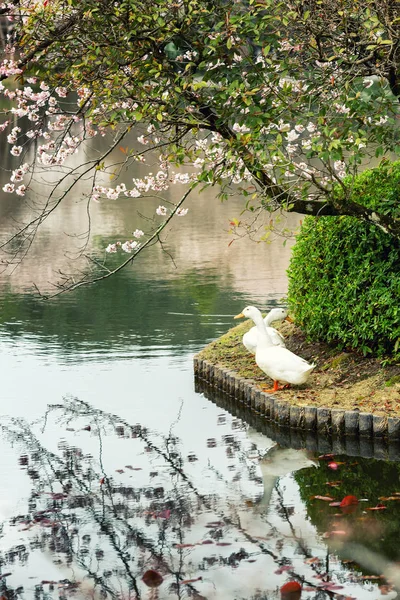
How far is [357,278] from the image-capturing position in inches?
373

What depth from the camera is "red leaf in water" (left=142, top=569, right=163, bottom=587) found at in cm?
545

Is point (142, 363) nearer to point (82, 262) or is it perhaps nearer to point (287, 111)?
point (287, 111)

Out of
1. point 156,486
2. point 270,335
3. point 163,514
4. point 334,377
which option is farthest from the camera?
point 270,335

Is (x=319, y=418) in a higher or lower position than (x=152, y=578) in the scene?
higher

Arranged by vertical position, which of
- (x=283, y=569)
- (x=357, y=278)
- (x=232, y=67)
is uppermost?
(x=232, y=67)

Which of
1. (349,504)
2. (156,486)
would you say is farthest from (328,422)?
(156,486)

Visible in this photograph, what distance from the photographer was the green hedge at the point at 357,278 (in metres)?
9.22

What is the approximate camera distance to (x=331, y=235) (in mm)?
9867

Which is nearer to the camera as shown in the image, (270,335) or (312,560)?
(312,560)

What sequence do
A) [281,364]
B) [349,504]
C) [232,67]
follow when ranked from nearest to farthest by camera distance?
[349,504] < [232,67] < [281,364]

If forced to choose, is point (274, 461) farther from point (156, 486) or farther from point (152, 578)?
point (152, 578)

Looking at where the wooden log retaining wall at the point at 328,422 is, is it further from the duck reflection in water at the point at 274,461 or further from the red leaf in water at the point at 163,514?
the red leaf in water at the point at 163,514

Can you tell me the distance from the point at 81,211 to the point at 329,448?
19315 mm

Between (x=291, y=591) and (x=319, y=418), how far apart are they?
11.0 feet
